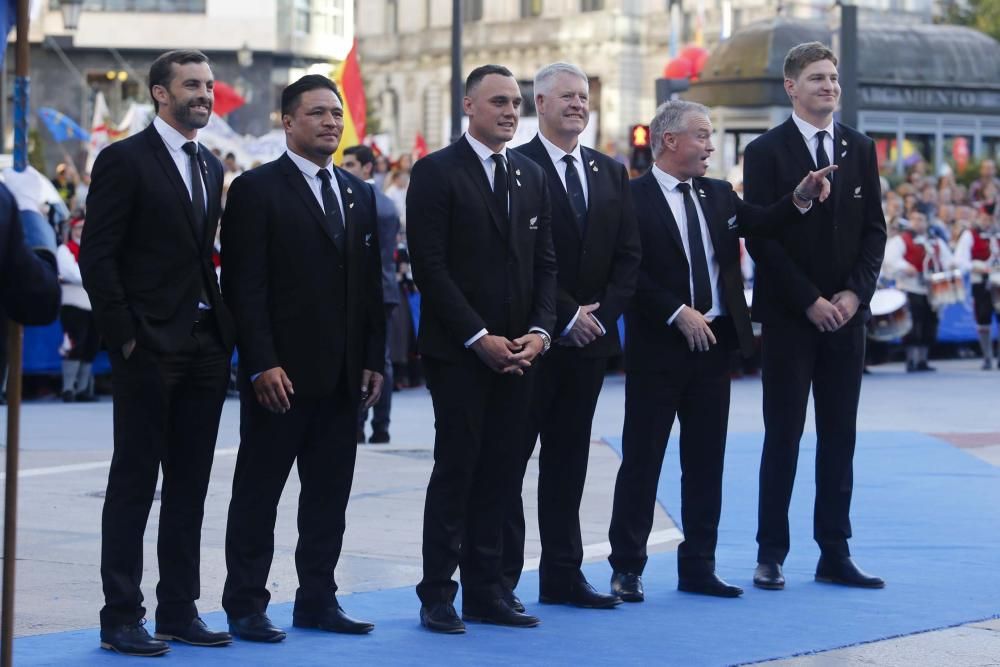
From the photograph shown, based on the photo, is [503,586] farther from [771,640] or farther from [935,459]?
[935,459]

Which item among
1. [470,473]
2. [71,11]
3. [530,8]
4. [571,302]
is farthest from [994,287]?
[530,8]

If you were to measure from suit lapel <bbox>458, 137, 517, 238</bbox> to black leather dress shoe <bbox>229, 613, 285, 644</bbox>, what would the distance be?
1.70m

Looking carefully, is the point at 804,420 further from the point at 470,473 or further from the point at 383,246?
the point at 383,246

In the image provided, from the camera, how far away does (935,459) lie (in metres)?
13.3

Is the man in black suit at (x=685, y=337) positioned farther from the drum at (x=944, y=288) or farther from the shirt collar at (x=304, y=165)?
the drum at (x=944, y=288)

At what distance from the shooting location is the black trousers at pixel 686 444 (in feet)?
27.1

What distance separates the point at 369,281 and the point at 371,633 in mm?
1319

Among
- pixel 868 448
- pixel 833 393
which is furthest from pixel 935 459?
pixel 833 393

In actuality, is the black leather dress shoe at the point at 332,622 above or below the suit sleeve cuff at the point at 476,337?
below

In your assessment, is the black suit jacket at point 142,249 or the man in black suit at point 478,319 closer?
the black suit jacket at point 142,249

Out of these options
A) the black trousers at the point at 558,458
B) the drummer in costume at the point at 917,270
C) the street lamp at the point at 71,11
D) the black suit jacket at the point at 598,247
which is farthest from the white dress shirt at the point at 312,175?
the street lamp at the point at 71,11

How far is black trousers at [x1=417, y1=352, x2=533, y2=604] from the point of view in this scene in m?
7.45

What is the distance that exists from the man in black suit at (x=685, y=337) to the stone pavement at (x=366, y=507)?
0.51m

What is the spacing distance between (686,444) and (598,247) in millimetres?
1021
